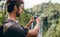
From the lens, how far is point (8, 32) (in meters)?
1.33

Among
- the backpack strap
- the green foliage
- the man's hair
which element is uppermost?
the man's hair

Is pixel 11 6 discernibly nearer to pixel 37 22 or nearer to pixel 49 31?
pixel 37 22

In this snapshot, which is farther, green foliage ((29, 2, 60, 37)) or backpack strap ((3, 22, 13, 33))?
green foliage ((29, 2, 60, 37))

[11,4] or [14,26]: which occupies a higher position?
[11,4]

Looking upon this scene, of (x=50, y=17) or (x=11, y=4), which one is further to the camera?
(x=50, y=17)

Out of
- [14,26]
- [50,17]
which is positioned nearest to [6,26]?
[14,26]

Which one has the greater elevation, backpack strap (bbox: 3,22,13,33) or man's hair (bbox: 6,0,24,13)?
man's hair (bbox: 6,0,24,13)

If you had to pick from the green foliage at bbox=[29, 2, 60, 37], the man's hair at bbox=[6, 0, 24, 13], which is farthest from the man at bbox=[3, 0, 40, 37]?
the green foliage at bbox=[29, 2, 60, 37]

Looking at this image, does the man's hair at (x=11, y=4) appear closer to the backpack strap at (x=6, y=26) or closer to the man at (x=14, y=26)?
the man at (x=14, y=26)

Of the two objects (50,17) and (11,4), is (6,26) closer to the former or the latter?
(11,4)

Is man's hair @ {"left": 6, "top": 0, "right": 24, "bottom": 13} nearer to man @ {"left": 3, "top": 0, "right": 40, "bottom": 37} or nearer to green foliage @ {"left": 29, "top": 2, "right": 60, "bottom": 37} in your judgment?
man @ {"left": 3, "top": 0, "right": 40, "bottom": 37}

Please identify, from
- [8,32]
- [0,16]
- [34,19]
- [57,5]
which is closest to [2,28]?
[8,32]

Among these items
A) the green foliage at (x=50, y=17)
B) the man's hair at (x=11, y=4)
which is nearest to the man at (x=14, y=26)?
the man's hair at (x=11, y=4)

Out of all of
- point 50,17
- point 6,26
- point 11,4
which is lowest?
point 50,17
